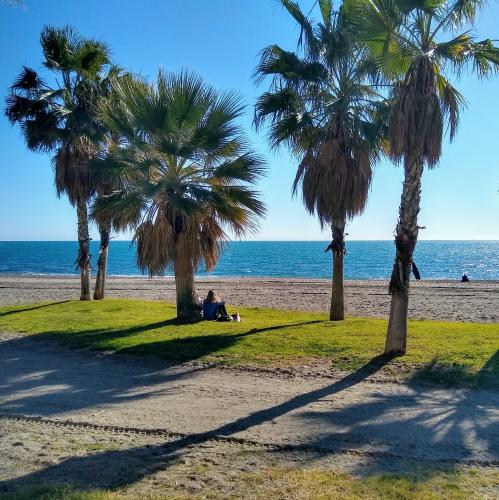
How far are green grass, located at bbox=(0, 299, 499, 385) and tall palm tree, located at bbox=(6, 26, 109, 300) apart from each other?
563 centimetres

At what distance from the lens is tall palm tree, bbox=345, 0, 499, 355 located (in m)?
9.14

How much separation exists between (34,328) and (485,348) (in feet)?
37.9

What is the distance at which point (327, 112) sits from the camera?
13219mm

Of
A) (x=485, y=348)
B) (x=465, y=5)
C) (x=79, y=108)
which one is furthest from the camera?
(x=79, y=108)

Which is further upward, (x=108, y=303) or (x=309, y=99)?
(x=309, y=99)

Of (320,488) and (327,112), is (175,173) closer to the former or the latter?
(327,112)

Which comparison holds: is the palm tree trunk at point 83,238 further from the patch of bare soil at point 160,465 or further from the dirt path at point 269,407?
the patch of bare soil at point 160,465

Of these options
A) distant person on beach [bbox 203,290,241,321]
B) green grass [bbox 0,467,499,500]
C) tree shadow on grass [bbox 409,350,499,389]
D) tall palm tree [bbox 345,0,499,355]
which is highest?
tall palm tree [bbox 345,0,499,355]

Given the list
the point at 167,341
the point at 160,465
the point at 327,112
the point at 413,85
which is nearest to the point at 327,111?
the point at 327,112

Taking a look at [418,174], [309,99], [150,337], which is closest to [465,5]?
[418,174]

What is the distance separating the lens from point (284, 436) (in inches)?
225

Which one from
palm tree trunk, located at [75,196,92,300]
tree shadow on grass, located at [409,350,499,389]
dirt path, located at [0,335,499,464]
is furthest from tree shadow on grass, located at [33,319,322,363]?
palm tree trunk, located at [75,196,92,300]

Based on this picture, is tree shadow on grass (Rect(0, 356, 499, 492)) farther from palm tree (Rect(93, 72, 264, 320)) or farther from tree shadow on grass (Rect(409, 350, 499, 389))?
palm tree (Rect(93, 72, 264, 320))

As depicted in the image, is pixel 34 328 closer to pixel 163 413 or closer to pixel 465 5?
pixel 163 413
